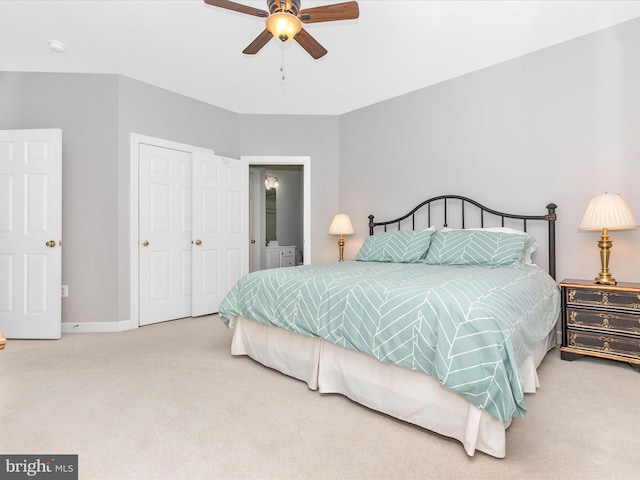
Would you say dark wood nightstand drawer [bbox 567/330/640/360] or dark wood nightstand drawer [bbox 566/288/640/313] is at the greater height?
dark wood nightstand drawer [bbox 566/288/640/313]

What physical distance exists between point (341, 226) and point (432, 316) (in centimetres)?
287

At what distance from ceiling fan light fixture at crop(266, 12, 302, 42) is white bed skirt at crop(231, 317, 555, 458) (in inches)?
71.8

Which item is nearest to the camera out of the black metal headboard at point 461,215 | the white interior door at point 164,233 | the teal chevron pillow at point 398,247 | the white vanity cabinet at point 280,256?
the black metal headboard at point 461,215

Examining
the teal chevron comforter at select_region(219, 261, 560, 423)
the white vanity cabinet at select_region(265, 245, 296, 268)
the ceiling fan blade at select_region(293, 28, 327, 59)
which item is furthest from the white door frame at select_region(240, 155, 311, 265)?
the ceiling fan blade at select_region(293, 28, 327, 59)

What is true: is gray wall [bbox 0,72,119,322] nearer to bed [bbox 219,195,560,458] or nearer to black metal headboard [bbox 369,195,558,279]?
bed [bbox 219,195,560,458]

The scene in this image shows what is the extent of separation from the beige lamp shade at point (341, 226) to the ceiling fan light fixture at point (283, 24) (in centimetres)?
265

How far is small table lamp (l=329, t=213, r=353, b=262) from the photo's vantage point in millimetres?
4490

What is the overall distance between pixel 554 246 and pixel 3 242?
5041 millimetres

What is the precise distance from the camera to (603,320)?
2588mm

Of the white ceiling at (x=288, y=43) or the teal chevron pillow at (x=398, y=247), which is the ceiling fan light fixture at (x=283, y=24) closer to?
the white ceiling at (x=288, y=43)

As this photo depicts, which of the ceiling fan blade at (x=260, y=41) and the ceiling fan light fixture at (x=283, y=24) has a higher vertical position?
the ceiling fan blade at (x=260, y=41)

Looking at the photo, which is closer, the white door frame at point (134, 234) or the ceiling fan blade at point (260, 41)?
the ceiling fan blade at point (260, 41)

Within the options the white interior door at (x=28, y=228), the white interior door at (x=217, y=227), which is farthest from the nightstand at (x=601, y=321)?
the white interior door at (x=28, y=228)

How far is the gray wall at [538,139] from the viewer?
286 centimetres
